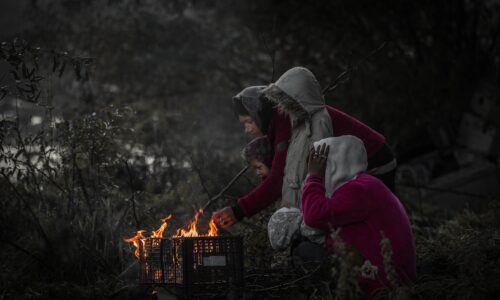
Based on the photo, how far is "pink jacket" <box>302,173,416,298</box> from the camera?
12.0ft

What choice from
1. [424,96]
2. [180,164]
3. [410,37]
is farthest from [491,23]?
[180,164]

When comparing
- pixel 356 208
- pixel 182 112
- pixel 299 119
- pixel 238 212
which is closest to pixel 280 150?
pixel 299 119

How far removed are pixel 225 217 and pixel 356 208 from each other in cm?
121

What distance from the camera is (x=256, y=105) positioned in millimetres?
4793

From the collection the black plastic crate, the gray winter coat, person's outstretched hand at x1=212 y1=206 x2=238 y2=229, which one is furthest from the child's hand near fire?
the black plastic crate

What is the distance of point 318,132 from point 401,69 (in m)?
6.70

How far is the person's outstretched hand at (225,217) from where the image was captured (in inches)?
179

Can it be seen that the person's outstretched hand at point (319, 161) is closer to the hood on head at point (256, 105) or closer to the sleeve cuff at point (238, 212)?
the sleeve cuff at point (238, 212)

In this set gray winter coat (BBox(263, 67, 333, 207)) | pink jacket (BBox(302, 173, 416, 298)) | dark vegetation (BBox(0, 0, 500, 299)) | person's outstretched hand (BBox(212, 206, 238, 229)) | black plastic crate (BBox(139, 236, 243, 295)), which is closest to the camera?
pink jacket (BBox(302, 173, 416, 298))

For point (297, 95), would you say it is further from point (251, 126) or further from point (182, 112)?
point (182, 112)

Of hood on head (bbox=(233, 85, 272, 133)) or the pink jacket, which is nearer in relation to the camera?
the pink jacket

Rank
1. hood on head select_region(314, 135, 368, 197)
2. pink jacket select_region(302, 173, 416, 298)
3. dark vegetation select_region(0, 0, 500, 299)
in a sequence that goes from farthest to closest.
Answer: dark vegetation select_region(0, 0, 500, 299)
hood on head select_region(314, 135, 368, 197)
pink jacket select_region(302, 173, 416, 298)

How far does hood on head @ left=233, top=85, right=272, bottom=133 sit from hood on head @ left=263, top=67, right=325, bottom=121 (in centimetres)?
20

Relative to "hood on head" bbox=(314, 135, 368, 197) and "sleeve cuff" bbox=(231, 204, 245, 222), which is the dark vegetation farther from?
"hood on head" bbox=(314, 135, 368, 197)
